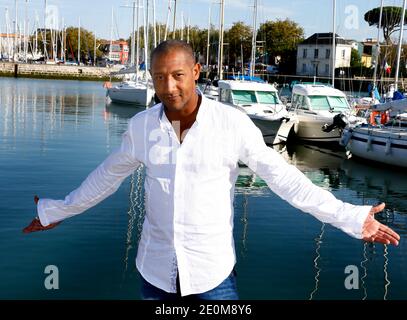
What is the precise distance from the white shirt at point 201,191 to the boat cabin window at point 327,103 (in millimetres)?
25269

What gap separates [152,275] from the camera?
2795mm

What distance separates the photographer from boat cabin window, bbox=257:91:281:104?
27406mm

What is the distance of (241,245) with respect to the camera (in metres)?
9.67

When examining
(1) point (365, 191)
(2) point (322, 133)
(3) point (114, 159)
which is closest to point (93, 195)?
(3) point (114, 159)

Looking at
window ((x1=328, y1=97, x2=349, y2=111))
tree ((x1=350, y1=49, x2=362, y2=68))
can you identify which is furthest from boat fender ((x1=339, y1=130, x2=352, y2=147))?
tree ((x1=350, y1=49, x2=362, y2=68))

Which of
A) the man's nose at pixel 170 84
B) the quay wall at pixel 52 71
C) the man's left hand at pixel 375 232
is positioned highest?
the quay wall at pixel 52 71

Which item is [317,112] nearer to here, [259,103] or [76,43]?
[259,103]

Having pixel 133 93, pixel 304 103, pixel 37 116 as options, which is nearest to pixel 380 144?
pixel 304 103

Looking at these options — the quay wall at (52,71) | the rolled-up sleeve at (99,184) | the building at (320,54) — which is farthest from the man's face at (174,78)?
the building at (320,54)

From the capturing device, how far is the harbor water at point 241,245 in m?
7.62

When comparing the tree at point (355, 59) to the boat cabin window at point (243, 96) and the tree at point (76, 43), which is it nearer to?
the tree at point (76, 43)
